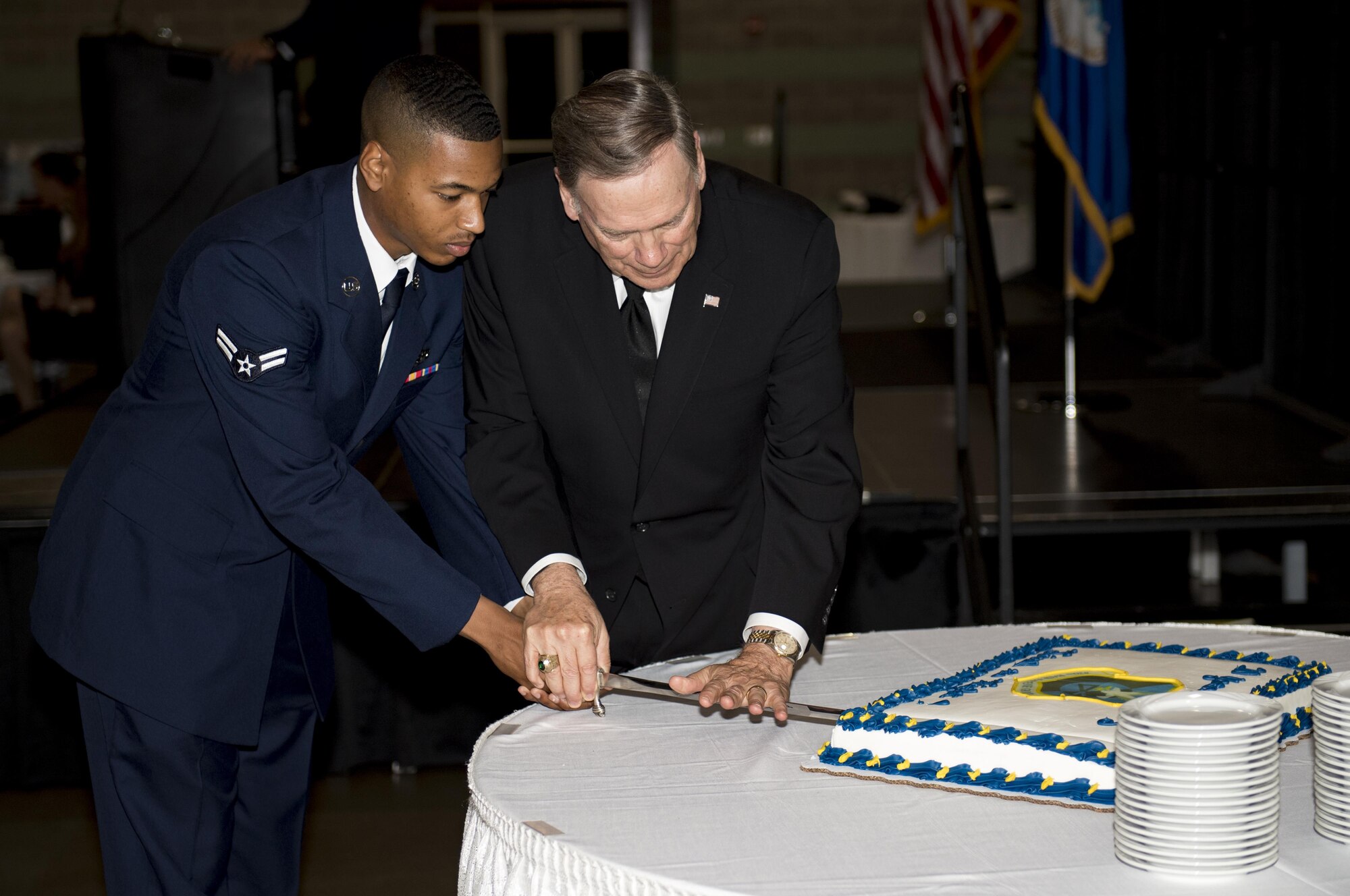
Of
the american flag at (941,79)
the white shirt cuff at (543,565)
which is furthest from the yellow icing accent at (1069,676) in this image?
the american flag at (941,79)

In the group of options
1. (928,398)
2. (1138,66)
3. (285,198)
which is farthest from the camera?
(1138,66)

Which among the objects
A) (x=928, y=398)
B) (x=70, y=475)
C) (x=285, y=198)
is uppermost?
(x=285, y=198)

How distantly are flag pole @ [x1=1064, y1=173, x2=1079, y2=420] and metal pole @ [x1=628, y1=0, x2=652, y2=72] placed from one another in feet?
19.7

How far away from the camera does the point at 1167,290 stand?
20.8 ft

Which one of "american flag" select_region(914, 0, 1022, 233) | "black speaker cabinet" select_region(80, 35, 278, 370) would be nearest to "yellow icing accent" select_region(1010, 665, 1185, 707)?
"black speaker cabinet" select_region(80, 35, 278, 370)

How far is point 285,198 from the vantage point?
1.69 metres

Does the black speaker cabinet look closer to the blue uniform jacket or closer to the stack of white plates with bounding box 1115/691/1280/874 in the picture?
the blue uniform jacket

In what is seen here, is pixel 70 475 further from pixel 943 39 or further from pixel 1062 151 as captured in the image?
pixel 943 39

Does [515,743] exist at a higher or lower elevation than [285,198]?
lower

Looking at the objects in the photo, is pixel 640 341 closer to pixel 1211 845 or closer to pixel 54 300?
pixel 1211 845

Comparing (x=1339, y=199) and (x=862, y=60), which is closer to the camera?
(x=1339, y=199)

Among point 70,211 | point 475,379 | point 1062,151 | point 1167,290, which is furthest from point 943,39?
point 475,379

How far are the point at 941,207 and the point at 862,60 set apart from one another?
11.0 ft

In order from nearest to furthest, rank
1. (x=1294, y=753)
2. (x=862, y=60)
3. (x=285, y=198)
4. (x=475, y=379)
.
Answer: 1. (x=1294, y=753)
2. (x=285, y=198)
3. (x=475, y=379)
4. (x=862, y=60)
